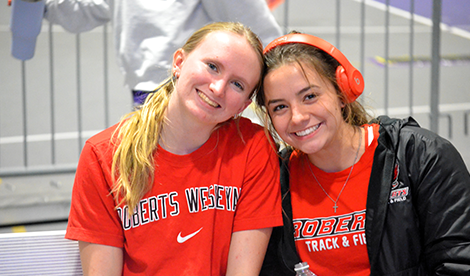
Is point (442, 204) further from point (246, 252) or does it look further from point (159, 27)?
point (159, 27)

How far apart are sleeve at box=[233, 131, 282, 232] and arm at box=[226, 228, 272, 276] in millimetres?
26

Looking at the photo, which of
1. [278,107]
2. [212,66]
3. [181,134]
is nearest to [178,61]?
[212,66]

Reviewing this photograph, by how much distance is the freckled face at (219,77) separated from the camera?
1.63m

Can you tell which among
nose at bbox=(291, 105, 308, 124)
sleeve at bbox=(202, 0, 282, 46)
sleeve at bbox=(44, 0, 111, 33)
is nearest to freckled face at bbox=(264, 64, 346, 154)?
nose at bbox=(291, 105, 308, 124)

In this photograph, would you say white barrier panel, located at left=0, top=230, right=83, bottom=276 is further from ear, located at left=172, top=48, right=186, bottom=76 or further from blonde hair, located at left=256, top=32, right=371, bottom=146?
blonde hair, located at left=256, top=32, right=371, bottom=146

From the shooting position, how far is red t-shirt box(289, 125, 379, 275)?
1.64 metres

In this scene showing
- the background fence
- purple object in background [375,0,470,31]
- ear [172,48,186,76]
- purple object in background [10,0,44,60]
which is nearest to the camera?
ear [172,48,186,76]

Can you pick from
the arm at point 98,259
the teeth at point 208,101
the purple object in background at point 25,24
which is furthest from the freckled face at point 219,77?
the purple object in background at point 25,24

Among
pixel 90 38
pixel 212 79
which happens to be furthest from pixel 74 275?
pixel 90 38

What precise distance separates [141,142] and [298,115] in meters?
0.53

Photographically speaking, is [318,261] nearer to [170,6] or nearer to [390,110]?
[170,6]

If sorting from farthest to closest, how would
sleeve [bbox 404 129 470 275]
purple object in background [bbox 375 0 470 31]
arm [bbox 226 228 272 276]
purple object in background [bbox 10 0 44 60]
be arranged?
1. purple object in background [bbox 375 0 470 31]
2. purple object in background [bbox 10 0 44 60]
3. arm [bbox 226 228 272 276]
4. sleeve [bbox 404 129 470 275]

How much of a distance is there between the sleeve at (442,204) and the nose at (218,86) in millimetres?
648

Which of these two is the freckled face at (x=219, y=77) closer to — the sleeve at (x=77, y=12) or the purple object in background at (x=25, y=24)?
the sleeve at (x=77, y=12)
